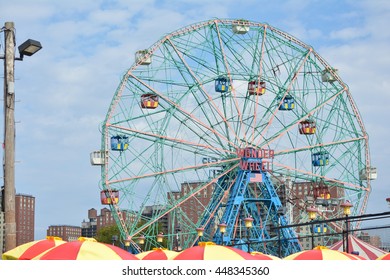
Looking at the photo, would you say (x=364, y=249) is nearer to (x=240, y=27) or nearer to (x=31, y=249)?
(x=31, y=249)

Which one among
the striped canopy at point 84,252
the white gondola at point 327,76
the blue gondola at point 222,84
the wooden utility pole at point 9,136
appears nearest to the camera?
the wooden utility pole at point 9,136

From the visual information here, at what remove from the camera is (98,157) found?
55.2 metres

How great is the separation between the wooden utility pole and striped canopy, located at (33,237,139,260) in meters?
2.30

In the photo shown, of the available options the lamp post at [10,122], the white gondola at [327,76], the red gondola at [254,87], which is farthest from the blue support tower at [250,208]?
the lamp post at [10,122]

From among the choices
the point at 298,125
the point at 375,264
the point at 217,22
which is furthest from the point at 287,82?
the point at 375,264

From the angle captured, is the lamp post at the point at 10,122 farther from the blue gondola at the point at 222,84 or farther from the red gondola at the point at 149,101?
the blue gondola at the point at 222,84

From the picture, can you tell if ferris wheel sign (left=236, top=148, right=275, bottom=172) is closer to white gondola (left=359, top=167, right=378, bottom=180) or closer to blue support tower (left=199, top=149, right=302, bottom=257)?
blue support tower (left=199, top=149, right=302, bottom=257)

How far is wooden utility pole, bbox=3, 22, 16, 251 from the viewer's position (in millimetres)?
14298

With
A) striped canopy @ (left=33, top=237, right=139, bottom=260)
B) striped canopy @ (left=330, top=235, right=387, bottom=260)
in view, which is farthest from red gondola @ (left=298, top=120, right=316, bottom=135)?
striped canopy @ (left=33, top=237, right=139, bottom=260)

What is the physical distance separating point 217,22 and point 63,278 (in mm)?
49614

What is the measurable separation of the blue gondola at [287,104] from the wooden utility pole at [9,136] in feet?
151

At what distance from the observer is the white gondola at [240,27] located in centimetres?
5906

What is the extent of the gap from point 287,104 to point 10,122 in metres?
46.9

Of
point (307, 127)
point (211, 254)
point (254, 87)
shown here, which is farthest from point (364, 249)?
point (307, 127)
